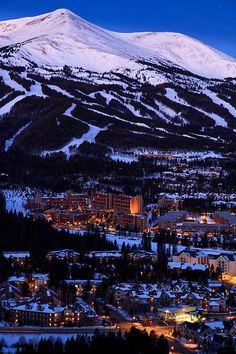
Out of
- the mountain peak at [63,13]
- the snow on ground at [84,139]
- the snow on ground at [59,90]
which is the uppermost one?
the mountain peak at [63,13]

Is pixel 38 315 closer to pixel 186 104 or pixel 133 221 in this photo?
pixel 133 221

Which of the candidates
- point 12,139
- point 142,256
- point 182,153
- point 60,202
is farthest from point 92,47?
point 142,256

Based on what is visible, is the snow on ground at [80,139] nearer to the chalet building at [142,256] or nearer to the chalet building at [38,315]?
the chalet building at [142,256]

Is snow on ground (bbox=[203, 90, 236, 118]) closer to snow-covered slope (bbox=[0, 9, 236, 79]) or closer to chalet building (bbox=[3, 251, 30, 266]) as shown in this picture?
snow-covered slope (bbox=[0, 9, 236, 79])

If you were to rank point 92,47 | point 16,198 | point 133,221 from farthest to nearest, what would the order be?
point 92,47
point 16,198
point 133,221

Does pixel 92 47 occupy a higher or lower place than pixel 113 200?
higher

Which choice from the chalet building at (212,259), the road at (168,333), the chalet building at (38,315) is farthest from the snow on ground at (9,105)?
the road at (168,333)

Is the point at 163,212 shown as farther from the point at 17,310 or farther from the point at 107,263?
the point at 17,310
